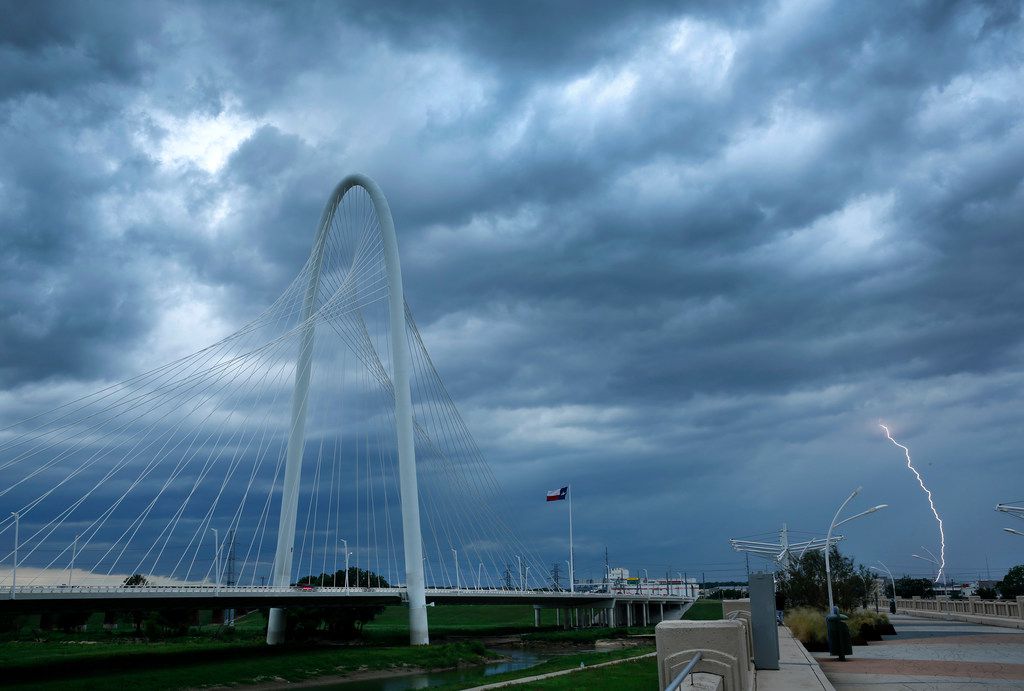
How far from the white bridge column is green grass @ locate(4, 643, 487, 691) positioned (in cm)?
374

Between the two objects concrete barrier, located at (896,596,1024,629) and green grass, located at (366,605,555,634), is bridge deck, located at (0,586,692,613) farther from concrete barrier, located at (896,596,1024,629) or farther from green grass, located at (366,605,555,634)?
green grass, located at (366,605,555,634)

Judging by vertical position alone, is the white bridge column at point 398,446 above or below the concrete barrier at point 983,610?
above

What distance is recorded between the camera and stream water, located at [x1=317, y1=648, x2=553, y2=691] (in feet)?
120

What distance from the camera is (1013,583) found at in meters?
88.1

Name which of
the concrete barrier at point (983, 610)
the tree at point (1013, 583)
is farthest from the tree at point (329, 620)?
the tree at point (1013, 583)

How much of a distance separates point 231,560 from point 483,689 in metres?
41.5

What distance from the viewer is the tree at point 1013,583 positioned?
284 feet

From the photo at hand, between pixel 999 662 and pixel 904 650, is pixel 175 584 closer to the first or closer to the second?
pixel 904 650

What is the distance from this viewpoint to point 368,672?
4194cm

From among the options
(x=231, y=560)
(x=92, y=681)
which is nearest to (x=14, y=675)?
(x=92, y=681)

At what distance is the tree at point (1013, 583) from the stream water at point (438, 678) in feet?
199

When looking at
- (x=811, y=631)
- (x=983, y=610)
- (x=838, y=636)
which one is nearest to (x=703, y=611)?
(x=983, y=610)

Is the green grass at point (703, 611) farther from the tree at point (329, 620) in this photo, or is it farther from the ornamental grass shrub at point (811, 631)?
the ornamental grass shrub at point (811, 631)

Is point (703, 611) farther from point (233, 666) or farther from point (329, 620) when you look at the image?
point (233, 666)
